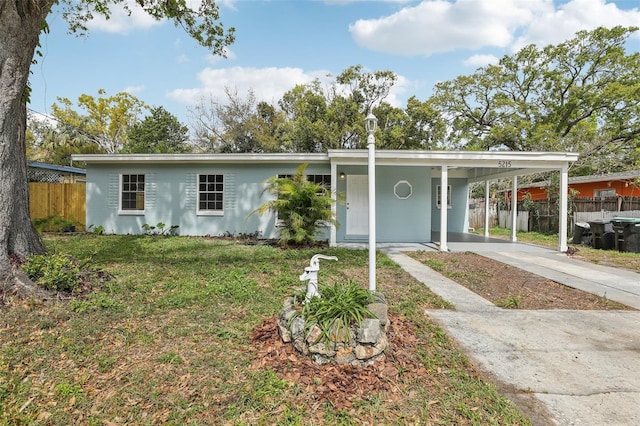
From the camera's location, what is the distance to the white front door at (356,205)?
9.95 meters

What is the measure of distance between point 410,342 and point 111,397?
7.52 feet

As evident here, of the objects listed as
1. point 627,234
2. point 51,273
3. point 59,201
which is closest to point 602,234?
point 627,234

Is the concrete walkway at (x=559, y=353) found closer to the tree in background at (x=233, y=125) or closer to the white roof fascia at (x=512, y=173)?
the white roof fascia at (x=512, y=173)

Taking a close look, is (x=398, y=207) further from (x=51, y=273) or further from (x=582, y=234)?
(x=51, y=273)

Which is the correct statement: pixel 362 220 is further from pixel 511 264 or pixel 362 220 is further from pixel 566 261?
pixel 566 261

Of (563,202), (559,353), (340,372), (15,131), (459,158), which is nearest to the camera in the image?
(340,372)

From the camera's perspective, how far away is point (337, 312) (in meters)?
2.59

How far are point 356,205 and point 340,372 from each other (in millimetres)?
7812

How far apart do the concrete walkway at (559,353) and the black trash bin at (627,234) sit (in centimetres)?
467

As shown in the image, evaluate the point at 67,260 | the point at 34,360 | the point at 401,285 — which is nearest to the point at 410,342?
the point at 401,285

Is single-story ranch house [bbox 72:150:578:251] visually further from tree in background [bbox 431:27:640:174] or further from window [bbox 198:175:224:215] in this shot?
tree in background [bbox 431:27:640:174]

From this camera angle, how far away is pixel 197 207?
1027cm

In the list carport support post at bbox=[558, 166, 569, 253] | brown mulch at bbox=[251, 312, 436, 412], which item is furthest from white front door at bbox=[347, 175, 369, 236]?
brown mulch at bbox=[251, 312, 436, 412]

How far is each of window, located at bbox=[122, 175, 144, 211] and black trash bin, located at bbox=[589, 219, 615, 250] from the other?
13788 mm
